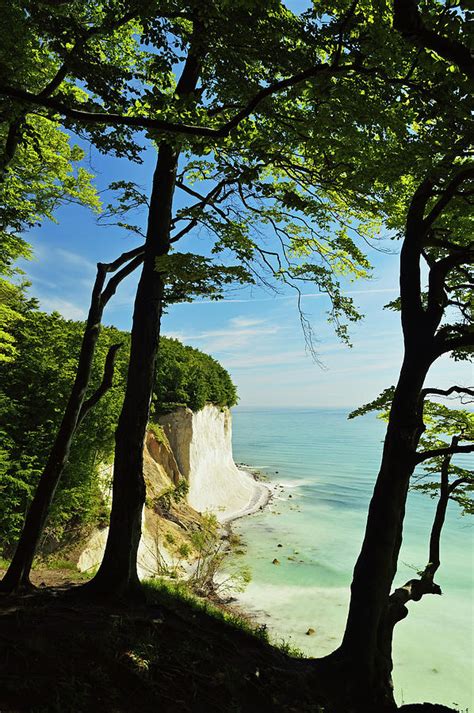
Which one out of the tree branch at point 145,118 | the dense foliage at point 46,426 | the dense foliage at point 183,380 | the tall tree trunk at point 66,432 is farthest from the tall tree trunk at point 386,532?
the dense foliage at point 183,380

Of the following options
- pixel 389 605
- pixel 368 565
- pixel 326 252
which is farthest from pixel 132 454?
pixel 326 252

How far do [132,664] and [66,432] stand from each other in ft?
13.3

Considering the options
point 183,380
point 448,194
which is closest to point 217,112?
point 448,194

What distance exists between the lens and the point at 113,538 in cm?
630

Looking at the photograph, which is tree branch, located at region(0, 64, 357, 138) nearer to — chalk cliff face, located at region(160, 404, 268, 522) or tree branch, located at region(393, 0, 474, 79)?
tree branch, located at region(393, 0, 474, 79)

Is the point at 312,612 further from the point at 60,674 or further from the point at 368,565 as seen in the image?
the point at 60,674

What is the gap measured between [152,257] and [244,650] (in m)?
6.26

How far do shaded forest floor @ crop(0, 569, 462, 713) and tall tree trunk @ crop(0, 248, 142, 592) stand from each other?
723 mm

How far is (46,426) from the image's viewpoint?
12.7 meters

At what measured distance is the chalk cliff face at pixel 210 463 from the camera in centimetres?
2267

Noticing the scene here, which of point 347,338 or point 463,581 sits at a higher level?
point 347,338

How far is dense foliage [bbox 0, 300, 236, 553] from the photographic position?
11.2 m

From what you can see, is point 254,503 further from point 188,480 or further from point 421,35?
point 421,35

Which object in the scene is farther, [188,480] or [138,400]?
[188,480]
